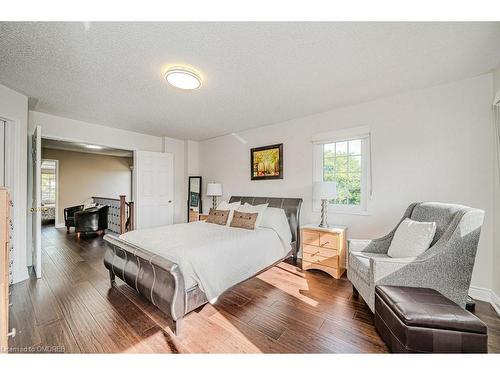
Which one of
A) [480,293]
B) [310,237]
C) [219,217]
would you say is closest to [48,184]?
[219,217]

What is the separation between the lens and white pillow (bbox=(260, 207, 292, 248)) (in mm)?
3028

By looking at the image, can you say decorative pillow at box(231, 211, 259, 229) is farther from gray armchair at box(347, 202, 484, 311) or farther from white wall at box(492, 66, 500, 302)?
white wall at box(492, 66, 500, 302)

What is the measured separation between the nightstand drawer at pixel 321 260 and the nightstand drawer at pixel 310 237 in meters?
0.18

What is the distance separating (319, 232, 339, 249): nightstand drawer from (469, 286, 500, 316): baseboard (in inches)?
56.9

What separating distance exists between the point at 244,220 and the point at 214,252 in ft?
3.50

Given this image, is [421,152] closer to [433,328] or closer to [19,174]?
[433,328]

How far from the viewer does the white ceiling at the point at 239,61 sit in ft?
5.13

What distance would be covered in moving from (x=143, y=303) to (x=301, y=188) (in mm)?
2787

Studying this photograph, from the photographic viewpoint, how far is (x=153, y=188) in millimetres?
4613

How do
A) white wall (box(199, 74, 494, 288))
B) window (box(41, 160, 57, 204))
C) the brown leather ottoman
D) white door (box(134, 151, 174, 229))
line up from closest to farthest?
1. the brown leather ottoman
2. white wall (box(199, 74, 494, 288))
3. white door (box(134, 151, 174, 229))
4. window (box(41, 160, 57, 204))

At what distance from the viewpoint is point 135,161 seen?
14.5 ft

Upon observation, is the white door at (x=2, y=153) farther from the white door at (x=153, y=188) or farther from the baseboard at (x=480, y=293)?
the baseboard at (x=480, y=293)

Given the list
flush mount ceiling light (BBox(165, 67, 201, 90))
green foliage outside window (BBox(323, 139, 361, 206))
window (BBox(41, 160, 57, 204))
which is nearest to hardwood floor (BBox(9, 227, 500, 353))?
green foliage outside window (BBox(323, 139, 361, 206))
